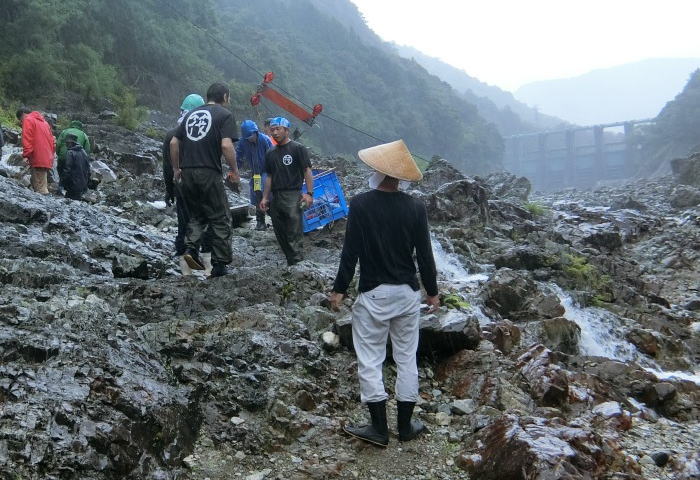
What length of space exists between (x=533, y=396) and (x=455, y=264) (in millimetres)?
6068

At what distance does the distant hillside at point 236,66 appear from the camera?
20.2m

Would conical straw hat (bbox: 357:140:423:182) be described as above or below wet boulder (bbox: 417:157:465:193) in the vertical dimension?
above

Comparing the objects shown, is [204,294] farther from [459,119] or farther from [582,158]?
[582,158]

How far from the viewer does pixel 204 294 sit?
5328mm

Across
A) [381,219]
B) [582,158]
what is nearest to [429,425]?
[381,219]

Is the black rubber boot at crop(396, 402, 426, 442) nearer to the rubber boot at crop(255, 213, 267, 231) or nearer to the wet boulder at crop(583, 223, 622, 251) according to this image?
the rubber boot at crop(255, 213, 267, 231)

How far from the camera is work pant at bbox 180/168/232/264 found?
5473 millimetres

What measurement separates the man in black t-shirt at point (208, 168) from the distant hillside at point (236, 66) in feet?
52.3

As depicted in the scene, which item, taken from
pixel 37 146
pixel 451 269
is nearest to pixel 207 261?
pixel 37 146

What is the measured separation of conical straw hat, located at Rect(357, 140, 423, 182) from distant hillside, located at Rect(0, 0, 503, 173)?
18458 millimetres

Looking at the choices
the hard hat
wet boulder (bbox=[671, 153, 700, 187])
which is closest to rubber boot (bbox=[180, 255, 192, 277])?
the hard hat

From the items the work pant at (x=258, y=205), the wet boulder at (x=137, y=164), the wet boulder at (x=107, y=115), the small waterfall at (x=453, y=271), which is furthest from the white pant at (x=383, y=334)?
the wet boulder at (x=107, y=115)

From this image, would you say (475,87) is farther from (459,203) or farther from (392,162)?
(392,162)

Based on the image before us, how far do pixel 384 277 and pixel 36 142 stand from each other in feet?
25.7
